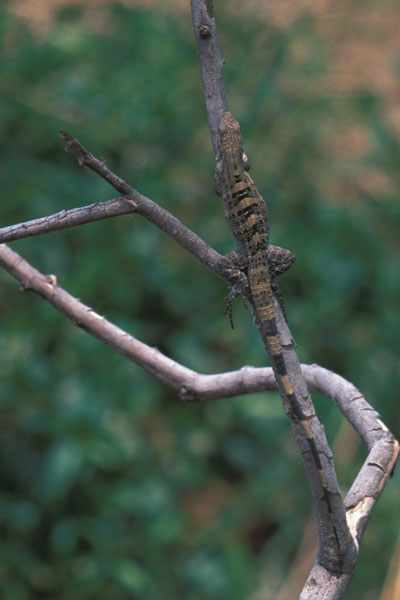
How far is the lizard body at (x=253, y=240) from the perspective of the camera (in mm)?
1270

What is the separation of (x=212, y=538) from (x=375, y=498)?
2213mm

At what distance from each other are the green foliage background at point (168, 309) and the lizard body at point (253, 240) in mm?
1983

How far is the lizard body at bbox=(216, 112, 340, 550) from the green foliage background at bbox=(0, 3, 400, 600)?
1983 mm

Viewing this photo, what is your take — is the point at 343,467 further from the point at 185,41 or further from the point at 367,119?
the point at 185,41

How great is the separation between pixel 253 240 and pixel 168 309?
2.65 meters

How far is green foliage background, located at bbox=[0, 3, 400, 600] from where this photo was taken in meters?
3.37

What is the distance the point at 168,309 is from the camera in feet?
14.0

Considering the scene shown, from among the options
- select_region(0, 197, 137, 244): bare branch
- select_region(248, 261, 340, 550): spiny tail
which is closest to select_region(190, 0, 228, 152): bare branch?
select_region(0, 197, 137, 244): bare branch

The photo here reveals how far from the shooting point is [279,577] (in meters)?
3.34

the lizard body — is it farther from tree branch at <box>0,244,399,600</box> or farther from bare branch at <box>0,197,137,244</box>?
bare branch at <box>0,197,137,244</box>

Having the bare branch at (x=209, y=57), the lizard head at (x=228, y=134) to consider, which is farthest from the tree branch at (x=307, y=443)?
the lizard head at (x=228, y=134)

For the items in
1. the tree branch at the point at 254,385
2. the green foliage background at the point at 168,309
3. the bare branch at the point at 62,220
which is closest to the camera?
the bare branch at the point at 62,220

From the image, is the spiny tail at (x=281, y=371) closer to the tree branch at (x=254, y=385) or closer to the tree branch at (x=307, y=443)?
the tree branch at (x=307, y=443)

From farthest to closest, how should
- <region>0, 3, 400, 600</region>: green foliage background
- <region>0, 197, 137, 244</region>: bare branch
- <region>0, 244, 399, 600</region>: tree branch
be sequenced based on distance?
<region>0, 3, 400, 600</region>: green foliage background < <region>0, 244, 399, 600</region>: tree branch < <region>0, 197, 137, 244</region>: bare branch
